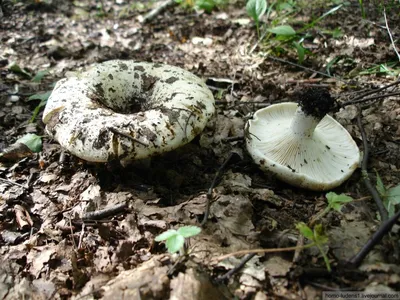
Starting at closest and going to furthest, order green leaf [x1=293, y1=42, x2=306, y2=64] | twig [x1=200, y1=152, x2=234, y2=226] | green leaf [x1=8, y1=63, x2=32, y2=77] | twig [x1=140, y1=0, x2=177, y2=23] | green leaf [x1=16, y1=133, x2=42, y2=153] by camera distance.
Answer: twig [x1=200, y1=152, x2=234, y2=226] → green leaf [x1=16, y1=133, x2=42, y2=153] → green leaf [x1=293, y1=42, x2=306, y2=64] → green leaf [x1=8, y1=63, x2=32, y2=77] → twig [x1=140, y1=0, x2=177, y2=23]

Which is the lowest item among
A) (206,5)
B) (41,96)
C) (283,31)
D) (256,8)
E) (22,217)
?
(22,217)

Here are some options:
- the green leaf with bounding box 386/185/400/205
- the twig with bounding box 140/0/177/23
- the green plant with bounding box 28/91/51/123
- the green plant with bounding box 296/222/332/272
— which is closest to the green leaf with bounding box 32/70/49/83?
the green plant with bounding box 28/91/51/123

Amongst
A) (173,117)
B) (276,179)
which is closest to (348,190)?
(276,179)

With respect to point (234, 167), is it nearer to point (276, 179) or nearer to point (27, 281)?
point (276, 179)

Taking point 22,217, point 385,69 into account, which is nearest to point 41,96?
point 22,217

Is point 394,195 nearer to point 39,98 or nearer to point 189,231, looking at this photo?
point 189,231

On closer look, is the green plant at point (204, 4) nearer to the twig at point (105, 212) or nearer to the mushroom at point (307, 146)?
the mushroom at point (307, 146)

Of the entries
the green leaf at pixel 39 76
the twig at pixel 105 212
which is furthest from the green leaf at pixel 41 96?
the twig at pixel 105 212

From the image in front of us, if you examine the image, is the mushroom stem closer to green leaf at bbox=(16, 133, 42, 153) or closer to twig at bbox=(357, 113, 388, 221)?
twig at bbox=(357, 113, 388, 221)
